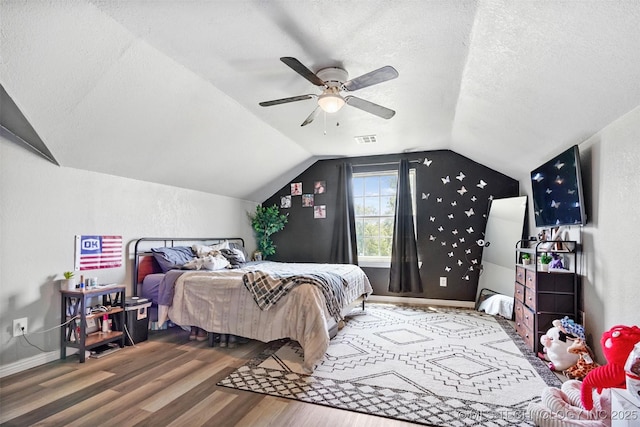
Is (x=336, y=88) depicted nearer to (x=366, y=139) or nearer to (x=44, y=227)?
(x=366, y=139)

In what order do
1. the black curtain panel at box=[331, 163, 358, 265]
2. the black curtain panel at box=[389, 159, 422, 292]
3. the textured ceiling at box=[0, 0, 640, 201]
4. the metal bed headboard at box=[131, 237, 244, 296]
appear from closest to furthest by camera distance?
the textured ceiling at box=[0, 0, 640, 201] < the metal bed headboard at box=[131, 237, 244, 296] < the black curtain panel at box=[389, 159, 422, 292] < the black curtain panel at box=[331, 163, 358, 265]

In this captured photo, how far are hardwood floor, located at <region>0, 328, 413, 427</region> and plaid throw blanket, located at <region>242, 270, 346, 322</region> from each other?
0.58 meters

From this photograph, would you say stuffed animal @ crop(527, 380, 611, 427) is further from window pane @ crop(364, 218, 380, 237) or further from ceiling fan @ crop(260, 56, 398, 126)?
window pane @ crop(364, 218, 380, 237)

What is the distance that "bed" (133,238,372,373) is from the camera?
2.89 metres

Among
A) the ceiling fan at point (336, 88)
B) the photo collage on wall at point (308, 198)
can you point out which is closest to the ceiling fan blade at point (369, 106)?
the ceiling fan at point (336, 88)

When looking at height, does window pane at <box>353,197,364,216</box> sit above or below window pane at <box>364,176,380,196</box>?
below

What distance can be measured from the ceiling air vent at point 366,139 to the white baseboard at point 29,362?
4.05 metres

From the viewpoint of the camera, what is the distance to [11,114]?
251cm

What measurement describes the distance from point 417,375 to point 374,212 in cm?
346

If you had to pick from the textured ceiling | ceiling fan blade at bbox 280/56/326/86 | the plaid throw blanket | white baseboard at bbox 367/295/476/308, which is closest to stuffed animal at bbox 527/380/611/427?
the plaid throw blanket

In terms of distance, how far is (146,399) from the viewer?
2246 mm

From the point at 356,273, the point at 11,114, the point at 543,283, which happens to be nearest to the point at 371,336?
the point at 356,273

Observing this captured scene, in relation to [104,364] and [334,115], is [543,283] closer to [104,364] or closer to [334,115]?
[334,115]

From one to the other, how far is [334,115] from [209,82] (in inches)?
56.8
